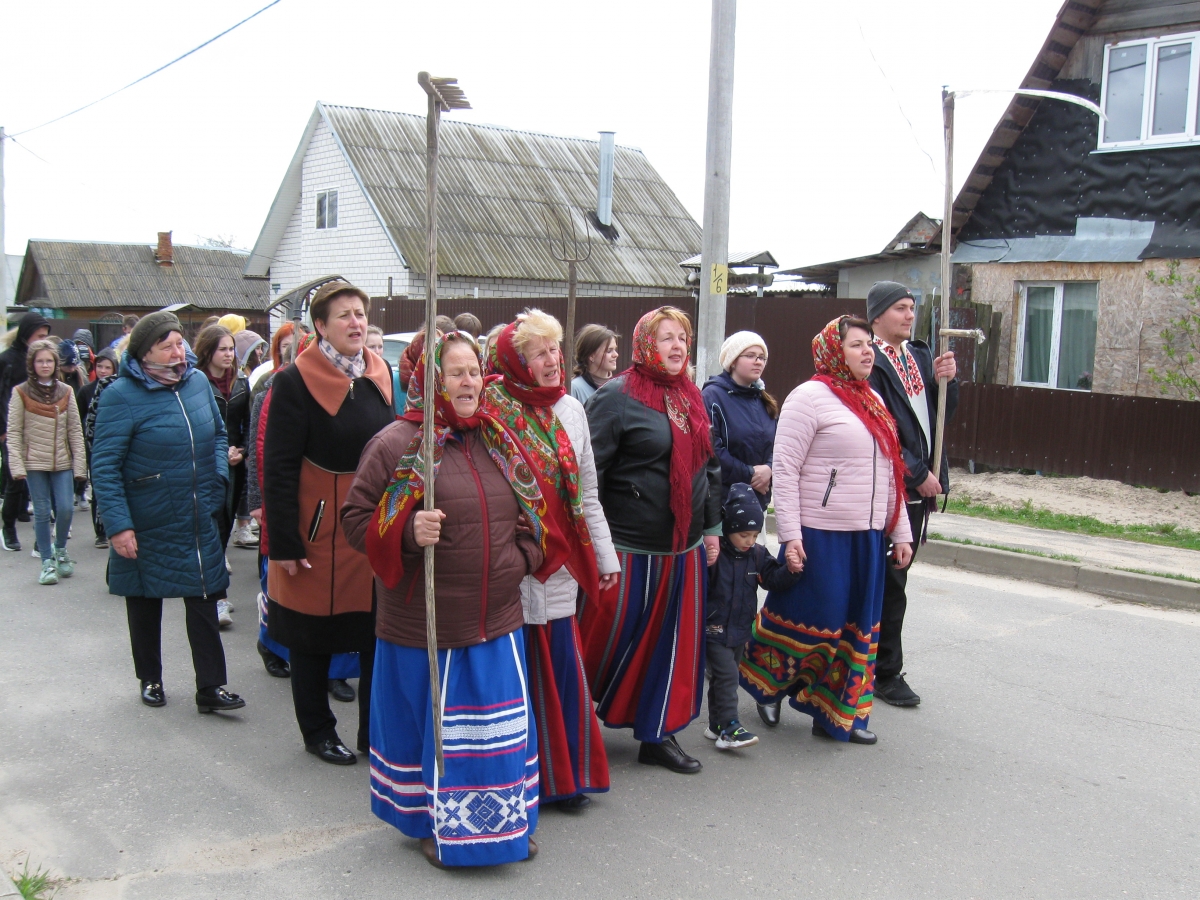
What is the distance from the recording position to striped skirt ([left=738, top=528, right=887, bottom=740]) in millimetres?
4816

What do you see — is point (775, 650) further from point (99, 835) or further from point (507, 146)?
point (507, 146)

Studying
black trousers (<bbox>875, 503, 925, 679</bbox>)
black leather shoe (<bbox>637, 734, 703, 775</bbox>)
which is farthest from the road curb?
black leather shoe (<bbox>637, 734, 703, 775</bbox>)

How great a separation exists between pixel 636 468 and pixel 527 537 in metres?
0.89

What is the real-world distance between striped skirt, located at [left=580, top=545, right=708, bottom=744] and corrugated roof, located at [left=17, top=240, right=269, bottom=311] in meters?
39.5

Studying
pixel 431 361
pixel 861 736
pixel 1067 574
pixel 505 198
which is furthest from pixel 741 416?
pixel 505 198

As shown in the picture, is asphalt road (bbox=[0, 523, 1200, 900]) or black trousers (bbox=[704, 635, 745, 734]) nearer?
asphalt road (bbox=[0, 523, 1200, 900])

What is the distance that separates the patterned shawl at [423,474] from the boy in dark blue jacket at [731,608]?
3.77 ft

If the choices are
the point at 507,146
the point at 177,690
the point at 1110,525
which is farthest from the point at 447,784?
the point at 507,146

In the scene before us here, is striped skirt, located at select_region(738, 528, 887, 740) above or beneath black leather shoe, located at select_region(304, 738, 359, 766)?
above

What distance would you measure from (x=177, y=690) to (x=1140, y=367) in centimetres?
1201

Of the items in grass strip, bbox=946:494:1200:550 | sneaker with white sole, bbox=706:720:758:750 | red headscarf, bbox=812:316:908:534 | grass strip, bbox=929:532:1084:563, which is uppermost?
red headscarf, bbox=812:316:908:534

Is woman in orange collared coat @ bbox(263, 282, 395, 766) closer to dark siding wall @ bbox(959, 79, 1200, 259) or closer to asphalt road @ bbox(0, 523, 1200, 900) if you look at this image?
asphalt road @ bbox(0, 523, 1200, 900)

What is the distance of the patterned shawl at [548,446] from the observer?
3.83m

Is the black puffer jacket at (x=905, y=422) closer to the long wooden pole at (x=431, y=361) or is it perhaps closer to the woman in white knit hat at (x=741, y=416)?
the woman in white knit hat at (x=741, y=416)
